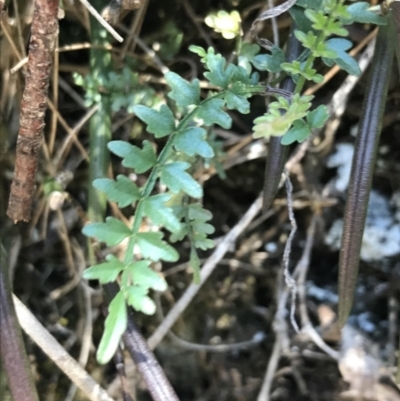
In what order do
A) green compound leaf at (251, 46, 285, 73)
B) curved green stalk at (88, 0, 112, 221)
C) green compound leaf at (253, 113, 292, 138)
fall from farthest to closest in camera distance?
curved green stalk at (88, 0, 112, 221) < green compound leaf at (251, 46, 285, 73) < green compound leaf at (253, 113, 292, 138)

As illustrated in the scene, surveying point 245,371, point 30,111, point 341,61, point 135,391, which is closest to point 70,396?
point 135,391

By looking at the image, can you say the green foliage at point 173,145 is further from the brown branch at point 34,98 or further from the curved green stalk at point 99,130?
the curved green stalk at point 99,130

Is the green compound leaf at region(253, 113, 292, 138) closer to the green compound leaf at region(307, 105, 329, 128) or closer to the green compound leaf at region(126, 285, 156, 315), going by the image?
the green compound leaf at region(307, 105, 329, 128)

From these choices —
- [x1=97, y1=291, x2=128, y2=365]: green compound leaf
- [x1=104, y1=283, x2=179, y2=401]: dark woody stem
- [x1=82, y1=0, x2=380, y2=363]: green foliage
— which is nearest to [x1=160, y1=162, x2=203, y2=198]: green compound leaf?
[x1=82, y1=0, x2=380, y2=363]: green foliage

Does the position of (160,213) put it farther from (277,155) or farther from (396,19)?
(396,19)

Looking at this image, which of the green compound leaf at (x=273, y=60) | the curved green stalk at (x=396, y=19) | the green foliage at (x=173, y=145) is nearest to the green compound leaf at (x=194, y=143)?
the green foliage at (x=173, y=145)

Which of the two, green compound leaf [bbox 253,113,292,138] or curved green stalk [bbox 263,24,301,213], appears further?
curved green stalk [bbox 263,24,301,213]

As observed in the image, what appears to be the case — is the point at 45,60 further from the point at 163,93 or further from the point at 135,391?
the point at 135,391
